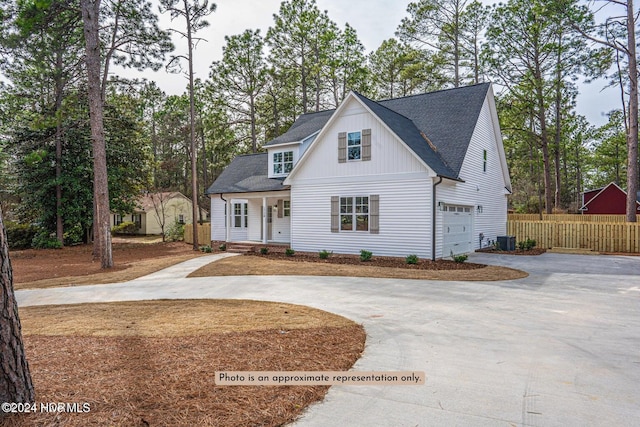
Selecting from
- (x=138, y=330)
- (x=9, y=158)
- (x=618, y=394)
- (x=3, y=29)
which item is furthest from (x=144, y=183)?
(x=618, y=394)

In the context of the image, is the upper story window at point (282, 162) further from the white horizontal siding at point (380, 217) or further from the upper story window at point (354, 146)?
the upper story window at point (354, 146)

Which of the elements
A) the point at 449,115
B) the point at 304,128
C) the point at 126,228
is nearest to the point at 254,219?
the point at 304,128

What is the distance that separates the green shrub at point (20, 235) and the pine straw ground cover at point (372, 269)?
52.1 feet

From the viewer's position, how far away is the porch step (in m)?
17.0

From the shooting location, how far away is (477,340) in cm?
477

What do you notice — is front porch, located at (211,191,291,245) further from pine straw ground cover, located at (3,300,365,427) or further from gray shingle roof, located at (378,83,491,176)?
pine straw ground cover, located at (3,300,365,427)

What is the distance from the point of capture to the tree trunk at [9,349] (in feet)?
8.76

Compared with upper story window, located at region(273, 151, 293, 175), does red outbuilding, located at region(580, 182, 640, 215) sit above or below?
below

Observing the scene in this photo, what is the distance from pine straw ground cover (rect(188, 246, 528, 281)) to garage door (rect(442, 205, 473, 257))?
4.86 feet

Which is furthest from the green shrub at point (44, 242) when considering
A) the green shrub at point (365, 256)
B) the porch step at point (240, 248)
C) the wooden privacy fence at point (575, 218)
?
the wooden privacy fence at point (575, 218)

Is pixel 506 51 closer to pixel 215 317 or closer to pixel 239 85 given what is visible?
pixel 239 85

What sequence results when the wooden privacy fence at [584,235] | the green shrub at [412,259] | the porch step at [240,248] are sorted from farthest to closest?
the porch step at [240,248] < the wooden privacy fence at [584,235] < the green shrub at [412,259]

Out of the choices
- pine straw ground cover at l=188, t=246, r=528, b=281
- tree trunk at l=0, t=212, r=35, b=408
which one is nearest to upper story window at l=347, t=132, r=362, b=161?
pine straw ground cover at l=188, t=246, r=528, b=281

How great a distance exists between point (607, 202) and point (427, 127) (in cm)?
2336
